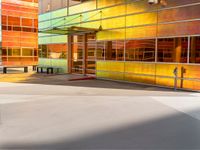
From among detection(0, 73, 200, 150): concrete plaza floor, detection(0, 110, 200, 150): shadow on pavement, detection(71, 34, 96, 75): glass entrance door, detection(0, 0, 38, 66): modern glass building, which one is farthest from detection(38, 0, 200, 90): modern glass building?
detection(0, 0, 38, 66): modern glass building

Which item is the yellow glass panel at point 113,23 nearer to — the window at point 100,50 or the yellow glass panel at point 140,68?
the window at point 100,50

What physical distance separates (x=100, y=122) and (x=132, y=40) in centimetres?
990

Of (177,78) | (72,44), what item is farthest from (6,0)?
(177,78)

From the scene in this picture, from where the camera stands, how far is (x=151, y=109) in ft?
28.7

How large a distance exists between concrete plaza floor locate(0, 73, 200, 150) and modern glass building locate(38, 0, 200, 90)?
10.7 ft

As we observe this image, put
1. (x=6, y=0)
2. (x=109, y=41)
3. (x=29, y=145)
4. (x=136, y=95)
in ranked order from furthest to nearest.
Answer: (x=6, y=0) → (x=109, y=41) → (x=136, y=95) → (x=29, y=145)

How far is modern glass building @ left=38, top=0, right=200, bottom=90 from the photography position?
1301 centimetres

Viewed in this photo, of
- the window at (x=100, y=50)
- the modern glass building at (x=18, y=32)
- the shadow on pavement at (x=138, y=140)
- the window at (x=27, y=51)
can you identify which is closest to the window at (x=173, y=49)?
the window at (x=100, y=50)

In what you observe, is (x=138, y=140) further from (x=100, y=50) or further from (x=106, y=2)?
(x=106, y=2)

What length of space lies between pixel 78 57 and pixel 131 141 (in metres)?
16.4

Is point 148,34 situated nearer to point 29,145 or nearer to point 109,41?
point 109,41

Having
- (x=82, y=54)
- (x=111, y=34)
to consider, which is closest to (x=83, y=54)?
(x=82, y=54)

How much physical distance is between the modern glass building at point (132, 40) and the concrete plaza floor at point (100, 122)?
128 inches

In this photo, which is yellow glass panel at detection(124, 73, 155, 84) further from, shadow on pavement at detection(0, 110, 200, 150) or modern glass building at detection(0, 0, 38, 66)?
modern glass building at detection(0, 0, 38, 66)
